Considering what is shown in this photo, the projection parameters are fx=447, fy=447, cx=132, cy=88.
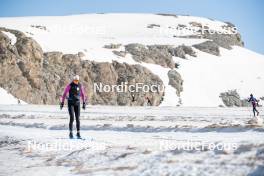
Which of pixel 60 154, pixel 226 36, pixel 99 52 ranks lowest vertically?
pixel 60 154

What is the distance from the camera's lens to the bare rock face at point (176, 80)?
75.2 meters

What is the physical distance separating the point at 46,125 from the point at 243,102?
59.2 metres

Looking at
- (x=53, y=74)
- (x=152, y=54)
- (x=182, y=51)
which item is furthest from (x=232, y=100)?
(x=53, y=74)

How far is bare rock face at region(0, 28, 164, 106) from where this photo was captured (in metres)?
57.3

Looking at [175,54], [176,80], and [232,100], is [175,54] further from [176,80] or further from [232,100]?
[232,100]

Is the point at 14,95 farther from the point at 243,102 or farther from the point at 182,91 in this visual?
the point at 243,102

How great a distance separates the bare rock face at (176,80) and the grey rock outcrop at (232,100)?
7586 millimetres

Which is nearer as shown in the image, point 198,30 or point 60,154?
point 60,154

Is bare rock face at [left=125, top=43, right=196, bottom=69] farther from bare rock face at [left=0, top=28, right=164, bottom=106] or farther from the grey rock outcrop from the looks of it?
the grey rock outcrop

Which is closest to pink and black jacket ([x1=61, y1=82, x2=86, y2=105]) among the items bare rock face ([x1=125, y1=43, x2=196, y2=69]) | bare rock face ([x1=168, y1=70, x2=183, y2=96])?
bare rock face ([x1=168, y1=70, x2=183, y2=96])

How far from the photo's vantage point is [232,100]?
76.6 m

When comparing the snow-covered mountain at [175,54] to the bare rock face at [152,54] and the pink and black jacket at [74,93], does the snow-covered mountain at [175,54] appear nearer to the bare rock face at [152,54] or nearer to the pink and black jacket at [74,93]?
the bare rock face at [152,54]

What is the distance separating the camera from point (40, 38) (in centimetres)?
6994

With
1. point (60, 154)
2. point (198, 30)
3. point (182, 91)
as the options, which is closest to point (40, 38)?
point (182, 91)
